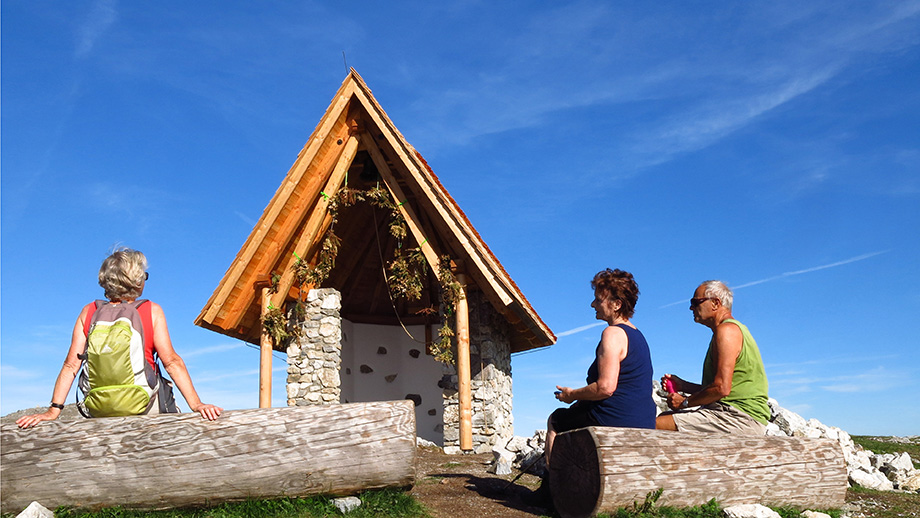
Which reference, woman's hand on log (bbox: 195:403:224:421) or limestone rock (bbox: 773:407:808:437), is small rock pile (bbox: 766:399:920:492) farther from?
woman's hand on log (bbox: 195:403:224:421)

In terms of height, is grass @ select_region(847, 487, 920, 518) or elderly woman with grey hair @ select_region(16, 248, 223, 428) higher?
elderly woman with grey hair @ select_region(16, 248, 223, 428)

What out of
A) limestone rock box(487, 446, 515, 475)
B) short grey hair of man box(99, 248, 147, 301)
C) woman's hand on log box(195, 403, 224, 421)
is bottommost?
limestone rock box(487, 446, 515, 475)

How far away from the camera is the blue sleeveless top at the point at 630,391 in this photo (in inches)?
204

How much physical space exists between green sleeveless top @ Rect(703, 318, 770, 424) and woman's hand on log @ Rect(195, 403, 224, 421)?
378cm

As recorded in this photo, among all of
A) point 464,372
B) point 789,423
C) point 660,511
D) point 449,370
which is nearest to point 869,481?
point 789,423

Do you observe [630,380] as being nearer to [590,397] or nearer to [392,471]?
[590,397]

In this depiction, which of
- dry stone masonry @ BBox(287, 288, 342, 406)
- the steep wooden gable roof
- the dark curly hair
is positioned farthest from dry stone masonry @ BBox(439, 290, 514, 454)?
the dark curly hair

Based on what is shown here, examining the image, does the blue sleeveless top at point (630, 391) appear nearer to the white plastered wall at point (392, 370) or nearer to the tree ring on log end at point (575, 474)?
the tree ring on log end at point (575, 474)

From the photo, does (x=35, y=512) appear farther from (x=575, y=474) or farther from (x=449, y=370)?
(x=449, y=370)

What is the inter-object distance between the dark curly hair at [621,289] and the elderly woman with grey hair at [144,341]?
9.70ft

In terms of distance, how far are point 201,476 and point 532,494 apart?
2.73 m

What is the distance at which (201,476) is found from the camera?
483cm

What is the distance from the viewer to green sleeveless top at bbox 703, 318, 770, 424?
5.58 metres

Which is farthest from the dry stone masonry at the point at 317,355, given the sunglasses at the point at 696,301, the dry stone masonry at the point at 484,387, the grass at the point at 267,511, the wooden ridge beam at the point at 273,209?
the sunglasses at the point at 696,301
